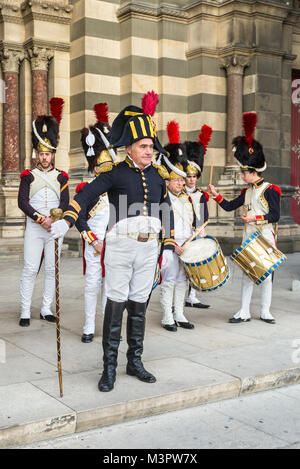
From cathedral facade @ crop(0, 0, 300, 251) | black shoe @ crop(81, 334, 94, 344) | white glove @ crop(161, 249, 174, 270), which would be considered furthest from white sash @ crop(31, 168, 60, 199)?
cathedral facade @ crop(0, 0, 300, 251)

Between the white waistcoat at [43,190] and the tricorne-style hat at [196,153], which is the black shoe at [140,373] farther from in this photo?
the tricorne-style hat at [196,153]

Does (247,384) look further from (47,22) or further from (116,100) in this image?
(47,22)

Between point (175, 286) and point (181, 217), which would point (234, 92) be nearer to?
point (181, 217)

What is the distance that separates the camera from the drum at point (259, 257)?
6625mm

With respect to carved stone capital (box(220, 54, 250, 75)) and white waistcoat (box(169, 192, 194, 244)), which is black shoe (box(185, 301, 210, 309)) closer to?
white waistcoat (box(169, 192, 194, 244))

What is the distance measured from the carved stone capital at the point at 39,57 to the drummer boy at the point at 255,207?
760cm

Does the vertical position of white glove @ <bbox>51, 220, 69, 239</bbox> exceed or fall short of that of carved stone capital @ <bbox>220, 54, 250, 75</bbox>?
it falls short

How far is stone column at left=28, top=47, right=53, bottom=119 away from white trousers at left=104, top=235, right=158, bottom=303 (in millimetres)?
9755

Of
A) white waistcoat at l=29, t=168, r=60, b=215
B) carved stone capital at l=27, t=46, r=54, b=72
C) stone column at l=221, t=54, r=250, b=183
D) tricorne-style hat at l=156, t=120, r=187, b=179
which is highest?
carved stone capital at l=27, t=46, r=54, b=72

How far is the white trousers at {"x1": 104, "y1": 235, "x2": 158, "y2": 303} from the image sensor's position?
15.7 ft

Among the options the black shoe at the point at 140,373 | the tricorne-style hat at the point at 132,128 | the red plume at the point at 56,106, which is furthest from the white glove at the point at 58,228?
the red plume at the point at 56,106

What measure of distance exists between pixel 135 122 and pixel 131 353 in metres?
1.89

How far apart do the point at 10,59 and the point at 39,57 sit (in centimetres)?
79

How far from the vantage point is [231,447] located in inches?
150
